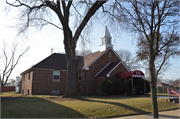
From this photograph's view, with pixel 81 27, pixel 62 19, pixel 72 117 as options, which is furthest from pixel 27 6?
pixel 72 117

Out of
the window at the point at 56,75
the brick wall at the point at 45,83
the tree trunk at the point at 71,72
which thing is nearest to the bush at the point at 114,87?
the tree trunk at the point at 71,72

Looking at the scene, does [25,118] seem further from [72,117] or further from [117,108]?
[117,108]

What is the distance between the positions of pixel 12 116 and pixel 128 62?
45.3 meters

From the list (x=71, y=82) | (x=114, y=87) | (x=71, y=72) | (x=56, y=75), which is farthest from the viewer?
(x=56, y=75)

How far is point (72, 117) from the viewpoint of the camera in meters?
8.31

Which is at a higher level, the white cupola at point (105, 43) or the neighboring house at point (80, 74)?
the white cupola at point (105, 43)

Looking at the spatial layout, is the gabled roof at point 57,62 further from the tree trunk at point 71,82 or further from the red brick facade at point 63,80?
the tree trunk at point 71,82

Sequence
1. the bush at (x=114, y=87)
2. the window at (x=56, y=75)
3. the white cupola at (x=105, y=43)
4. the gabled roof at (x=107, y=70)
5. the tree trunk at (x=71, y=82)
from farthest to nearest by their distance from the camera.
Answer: the white cupola at (x=105, y=43), the window at (x=56, y=75), the gabled roof at (x=107, y=70), the bush at (x=114, y=87), the tree trunk at (x=71, y=82)

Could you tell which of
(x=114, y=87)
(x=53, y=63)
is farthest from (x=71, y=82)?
(x=53, y=63)

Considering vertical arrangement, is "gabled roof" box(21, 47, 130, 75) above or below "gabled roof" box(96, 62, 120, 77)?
above

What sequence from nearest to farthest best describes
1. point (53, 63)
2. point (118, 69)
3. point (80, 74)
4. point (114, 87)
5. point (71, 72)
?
point (71, 72)
point (114, 87)
point (118, 69)
point (53, 63)
point (80, 74)

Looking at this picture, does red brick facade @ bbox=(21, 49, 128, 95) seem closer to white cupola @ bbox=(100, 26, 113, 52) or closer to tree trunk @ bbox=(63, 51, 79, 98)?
white cupola @ bbox=(100, 26, 113, 52)

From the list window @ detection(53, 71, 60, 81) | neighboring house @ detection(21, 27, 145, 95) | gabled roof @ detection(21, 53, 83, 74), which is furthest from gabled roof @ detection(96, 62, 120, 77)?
window @ detection(53, 71, 60, 81)

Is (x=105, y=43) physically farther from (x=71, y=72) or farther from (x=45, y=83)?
(x=71, y=72)
